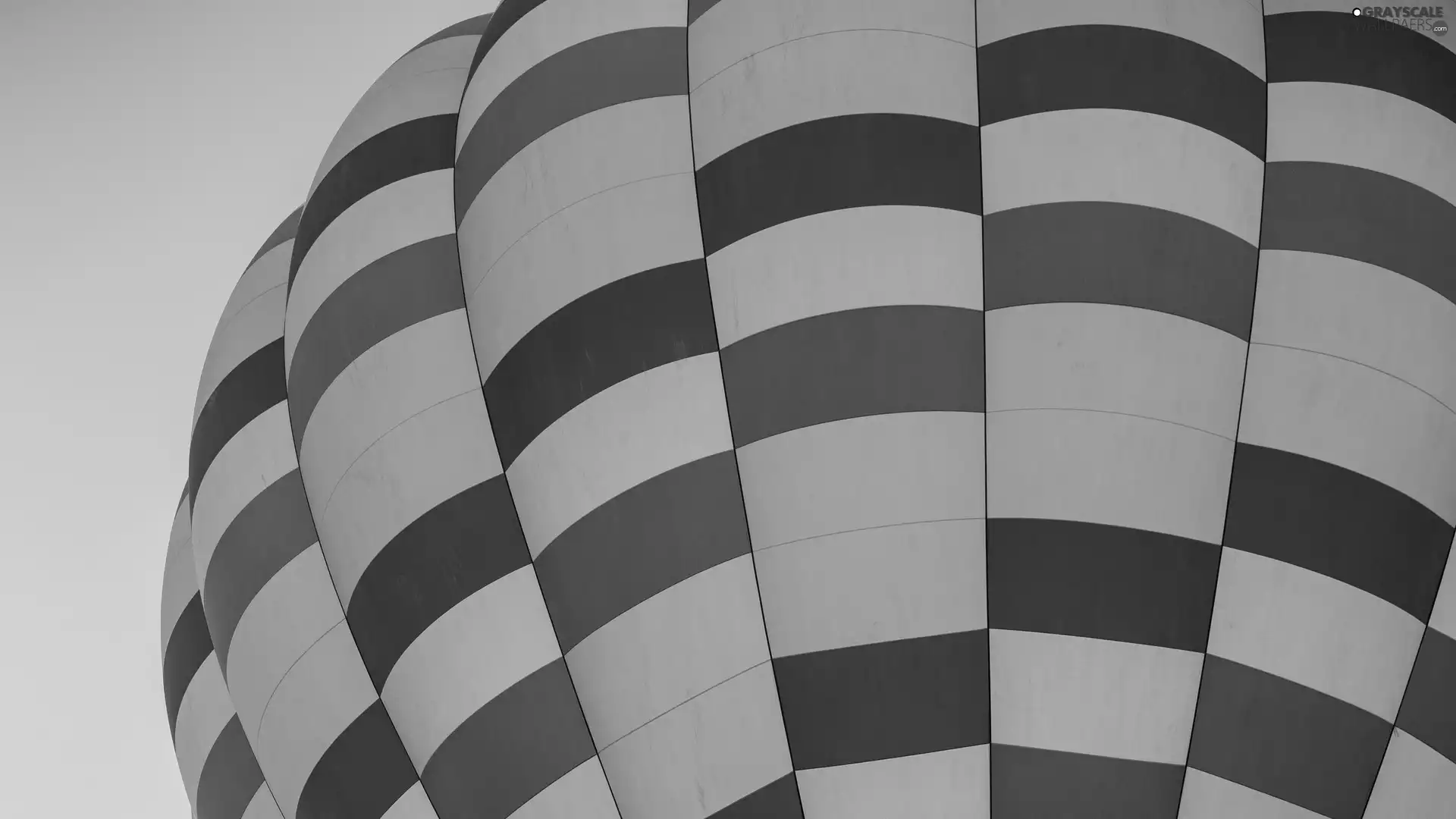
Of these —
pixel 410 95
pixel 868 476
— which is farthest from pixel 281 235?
pixel 868 476

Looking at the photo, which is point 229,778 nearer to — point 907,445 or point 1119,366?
point 907,445

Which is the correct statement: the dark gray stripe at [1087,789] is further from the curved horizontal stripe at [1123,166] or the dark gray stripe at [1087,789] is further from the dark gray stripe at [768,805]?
the curved horizontal stripe at [1123,166]

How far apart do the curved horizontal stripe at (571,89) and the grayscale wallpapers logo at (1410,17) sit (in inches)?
60.0

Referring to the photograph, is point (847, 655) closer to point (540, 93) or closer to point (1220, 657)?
point (1220, 657)

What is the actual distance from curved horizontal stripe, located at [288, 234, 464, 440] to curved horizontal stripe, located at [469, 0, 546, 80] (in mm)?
577

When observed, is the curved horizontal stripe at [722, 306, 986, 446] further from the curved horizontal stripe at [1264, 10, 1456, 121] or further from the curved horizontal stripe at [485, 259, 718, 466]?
the curved horizontal stripe at [1264, 10, 1456, 121]

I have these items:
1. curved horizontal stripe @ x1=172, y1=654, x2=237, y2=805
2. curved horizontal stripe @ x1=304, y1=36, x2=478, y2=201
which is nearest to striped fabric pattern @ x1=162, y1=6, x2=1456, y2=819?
curved horizontal stripe @ x1=172, y1=654, x2=237, y2=805

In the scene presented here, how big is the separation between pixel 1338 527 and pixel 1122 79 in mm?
997

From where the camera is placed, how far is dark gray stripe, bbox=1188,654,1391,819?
2.32m

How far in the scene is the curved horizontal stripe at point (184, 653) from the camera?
3477 mm

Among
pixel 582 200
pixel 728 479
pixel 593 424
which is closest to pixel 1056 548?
pixel 728 479

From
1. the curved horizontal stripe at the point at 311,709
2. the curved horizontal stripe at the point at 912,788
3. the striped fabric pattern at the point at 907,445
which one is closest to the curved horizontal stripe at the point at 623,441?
the striped fabric pattern at the point at 907,445

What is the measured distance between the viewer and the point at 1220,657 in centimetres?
238

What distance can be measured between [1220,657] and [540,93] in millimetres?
1906
